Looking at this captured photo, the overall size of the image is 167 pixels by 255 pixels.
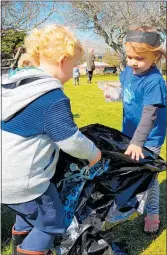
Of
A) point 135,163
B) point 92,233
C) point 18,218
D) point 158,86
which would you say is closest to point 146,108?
point 158,86

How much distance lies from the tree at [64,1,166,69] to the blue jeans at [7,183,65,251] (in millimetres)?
9750

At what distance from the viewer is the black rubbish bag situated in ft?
6.27

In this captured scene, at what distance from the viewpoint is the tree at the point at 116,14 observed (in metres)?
11.8

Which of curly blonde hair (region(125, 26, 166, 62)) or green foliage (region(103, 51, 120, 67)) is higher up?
curly blonde hair (region(125, 26, 166, 62))

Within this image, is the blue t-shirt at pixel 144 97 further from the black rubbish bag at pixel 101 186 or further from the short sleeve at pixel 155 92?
the black rubbish bag at pixel 101 186

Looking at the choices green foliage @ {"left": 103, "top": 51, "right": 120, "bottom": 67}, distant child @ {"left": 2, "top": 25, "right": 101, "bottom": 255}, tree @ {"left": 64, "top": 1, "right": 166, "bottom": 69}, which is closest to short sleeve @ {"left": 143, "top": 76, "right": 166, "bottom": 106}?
distant child @ {"left": 2, "top": 25, "right": 101, "bottom": 255}

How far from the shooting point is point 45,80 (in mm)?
1505

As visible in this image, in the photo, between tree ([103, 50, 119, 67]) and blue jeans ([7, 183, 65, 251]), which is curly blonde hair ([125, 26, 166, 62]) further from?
tree ([103, 50, 119, 67])

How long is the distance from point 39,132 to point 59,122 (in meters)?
0.10

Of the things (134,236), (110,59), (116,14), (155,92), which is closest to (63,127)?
(155,92)

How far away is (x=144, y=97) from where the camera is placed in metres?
2.27

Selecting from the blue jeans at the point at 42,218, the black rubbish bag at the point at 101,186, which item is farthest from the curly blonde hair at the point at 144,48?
the blue jeans at the point at 42,218

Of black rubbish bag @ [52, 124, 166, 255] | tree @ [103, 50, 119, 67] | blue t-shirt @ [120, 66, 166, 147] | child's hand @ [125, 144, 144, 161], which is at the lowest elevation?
tree @ [103, 50, 119, 67]

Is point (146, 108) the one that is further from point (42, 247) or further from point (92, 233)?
point (42, 247)
